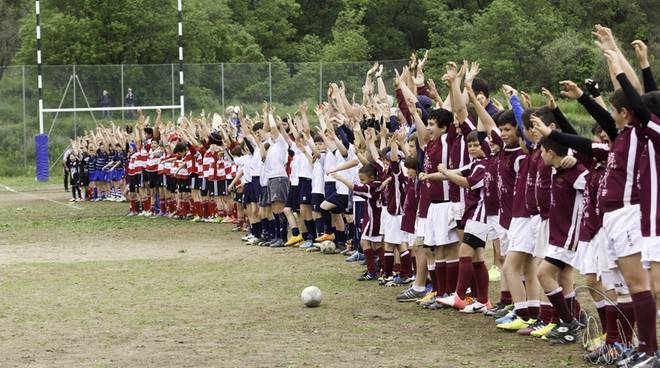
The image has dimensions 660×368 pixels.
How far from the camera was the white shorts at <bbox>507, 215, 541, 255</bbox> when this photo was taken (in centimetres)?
1038

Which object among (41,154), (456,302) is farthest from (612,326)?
(41,154)

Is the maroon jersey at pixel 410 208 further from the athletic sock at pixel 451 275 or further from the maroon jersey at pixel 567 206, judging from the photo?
the maroon jersey at pixel 567 206

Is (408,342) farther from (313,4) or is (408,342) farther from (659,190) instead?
(313,4)

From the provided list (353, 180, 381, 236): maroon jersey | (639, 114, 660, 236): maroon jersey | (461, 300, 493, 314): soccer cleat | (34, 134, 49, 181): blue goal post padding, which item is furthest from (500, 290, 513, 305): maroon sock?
(34, 134, 49, 181): blue goal post padding

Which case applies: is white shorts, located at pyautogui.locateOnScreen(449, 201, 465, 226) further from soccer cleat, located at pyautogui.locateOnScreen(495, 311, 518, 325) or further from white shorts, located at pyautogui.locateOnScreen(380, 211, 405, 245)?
white shorts, located at pyautogui.locateOnScreen(380, 211, 405, 245)

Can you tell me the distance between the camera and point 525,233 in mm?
10414

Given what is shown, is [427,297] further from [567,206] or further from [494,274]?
[567,206]

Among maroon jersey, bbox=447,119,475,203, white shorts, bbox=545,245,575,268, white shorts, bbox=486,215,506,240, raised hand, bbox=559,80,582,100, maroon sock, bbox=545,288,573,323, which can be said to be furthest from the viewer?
maroon jersey, bbox=447,119,475,203

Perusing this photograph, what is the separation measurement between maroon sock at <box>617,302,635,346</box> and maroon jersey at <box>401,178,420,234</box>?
4572 mm

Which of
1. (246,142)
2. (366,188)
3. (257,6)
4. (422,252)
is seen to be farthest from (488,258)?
(257,6)

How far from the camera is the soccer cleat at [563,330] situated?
991cm

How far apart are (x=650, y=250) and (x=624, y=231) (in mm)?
295

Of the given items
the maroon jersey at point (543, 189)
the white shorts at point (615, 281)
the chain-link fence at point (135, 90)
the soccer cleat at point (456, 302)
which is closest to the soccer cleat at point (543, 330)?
the maroon jersey at point (543, 189)

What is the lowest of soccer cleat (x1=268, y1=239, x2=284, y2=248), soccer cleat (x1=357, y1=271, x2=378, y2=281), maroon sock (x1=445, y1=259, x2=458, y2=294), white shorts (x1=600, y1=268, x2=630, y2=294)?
soccer cleat (x1=268, y1=239, x2=284, y2=248)
